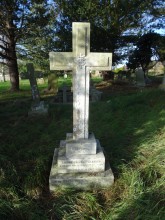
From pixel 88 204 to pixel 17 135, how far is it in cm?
335

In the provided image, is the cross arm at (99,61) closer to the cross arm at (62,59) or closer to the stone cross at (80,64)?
the stone cross at (80,64)

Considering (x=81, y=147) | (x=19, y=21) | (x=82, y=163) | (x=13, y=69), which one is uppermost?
(x=19, y=21)

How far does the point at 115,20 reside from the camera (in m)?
13.7

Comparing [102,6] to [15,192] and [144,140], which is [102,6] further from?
[15,192]

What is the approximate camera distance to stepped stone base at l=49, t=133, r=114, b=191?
3.31m

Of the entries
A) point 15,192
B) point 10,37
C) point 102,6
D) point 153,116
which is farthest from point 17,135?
point 102,6

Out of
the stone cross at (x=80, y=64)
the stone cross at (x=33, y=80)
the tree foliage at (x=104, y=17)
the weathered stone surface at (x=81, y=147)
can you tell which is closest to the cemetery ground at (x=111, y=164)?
the weathered stone surface at (x=81, y=147)

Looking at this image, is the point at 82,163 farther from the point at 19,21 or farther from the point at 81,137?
the point at 19,21

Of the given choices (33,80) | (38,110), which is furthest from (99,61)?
(33,80)

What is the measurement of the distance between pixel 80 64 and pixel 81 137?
1156mm

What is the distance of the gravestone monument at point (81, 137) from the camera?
10.9 ft

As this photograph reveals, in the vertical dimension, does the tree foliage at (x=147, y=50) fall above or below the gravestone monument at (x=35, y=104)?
above

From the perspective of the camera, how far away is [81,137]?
11.8 ft

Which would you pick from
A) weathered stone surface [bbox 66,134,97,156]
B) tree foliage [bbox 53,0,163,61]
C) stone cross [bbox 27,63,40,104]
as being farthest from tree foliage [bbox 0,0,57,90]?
weathered stone surface [bbox 66,134,97,156]
